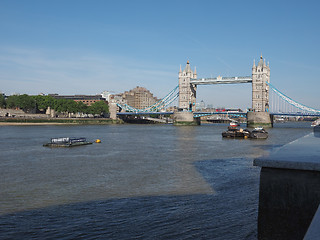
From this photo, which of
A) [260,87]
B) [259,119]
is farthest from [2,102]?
[260,87]

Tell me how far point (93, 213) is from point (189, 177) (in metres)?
7.19

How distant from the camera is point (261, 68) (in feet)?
381

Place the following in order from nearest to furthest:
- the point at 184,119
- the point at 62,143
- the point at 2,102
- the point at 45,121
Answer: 1. the point at 62,143
2. the point at 45,121
3. the point at 2,102
4. the point at 184,119

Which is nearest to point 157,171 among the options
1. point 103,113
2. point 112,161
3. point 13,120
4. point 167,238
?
point 112,161

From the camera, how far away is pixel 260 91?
113m

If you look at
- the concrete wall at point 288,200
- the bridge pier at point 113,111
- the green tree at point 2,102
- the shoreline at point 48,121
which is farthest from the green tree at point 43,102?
the concrete wall at point 288,200

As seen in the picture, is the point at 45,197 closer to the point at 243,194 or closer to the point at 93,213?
the point at 93,213

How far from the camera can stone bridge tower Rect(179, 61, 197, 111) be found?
123500 millimetres

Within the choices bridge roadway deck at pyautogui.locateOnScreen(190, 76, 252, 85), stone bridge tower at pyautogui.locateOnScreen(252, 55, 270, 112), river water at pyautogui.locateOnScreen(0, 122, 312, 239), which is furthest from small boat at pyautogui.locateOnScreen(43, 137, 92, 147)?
stone bridge tower at pyautogui.locateOnScreen(252, 55, 270, 112)

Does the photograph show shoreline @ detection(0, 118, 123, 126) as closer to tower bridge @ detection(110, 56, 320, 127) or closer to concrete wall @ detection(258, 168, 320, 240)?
tower bridge @ detection(110, 56, 320, 127)

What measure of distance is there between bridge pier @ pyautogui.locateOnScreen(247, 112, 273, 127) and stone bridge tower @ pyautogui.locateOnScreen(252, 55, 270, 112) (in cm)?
598

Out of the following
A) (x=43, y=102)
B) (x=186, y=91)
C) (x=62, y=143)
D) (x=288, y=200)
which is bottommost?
(x=62, y=143)

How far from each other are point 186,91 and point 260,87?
1037 inches

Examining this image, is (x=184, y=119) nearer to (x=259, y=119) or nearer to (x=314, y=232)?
(x=259, y=119)
